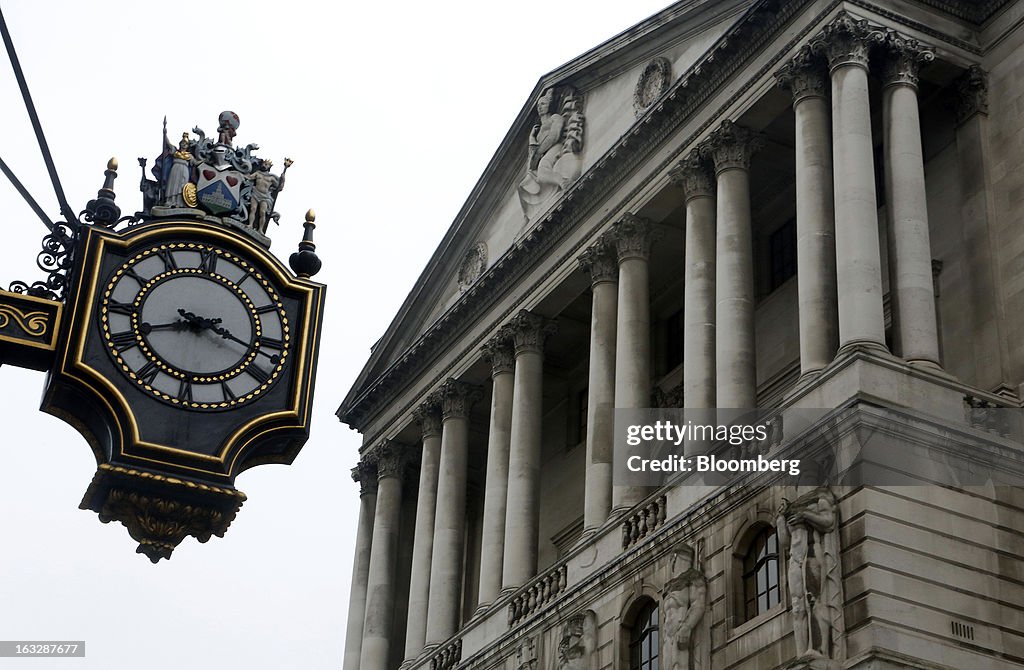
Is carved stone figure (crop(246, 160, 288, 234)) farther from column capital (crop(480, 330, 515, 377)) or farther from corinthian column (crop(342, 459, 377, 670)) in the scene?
corinthian column (crop(342, 459, 377, 670))

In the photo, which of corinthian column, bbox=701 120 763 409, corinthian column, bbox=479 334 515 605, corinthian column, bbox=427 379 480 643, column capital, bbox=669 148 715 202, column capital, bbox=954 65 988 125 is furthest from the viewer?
corinthian column, bbox=427 379 480 643

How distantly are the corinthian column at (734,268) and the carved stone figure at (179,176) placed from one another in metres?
24.1

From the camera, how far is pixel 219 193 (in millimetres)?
8266

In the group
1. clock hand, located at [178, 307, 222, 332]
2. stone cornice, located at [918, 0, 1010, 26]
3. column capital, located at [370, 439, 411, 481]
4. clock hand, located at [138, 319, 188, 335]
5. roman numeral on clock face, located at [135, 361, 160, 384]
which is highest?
stone cornice, located at [918, 0, 1010, 26]

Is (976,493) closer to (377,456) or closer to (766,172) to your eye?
(766,172)

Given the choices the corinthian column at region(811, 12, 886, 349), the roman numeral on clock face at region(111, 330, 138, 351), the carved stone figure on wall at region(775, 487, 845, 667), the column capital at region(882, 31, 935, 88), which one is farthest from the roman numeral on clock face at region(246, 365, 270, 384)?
the column capital at region(882, 31, 935, 88)

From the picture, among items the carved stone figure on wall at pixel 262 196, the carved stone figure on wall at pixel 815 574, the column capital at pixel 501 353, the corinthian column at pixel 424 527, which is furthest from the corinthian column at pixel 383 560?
the carved stone figure on wall at pixel 262 196

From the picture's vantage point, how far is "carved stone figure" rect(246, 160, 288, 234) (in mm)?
8281

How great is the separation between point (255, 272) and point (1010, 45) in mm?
26877

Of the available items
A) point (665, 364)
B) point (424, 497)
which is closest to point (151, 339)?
point (665, 364)

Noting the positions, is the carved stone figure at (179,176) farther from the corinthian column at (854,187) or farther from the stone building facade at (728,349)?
the corinthian column at (854,187)

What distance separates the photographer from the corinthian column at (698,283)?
33562mm

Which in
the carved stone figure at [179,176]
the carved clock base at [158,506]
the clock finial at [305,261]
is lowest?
the carved clock base at [158,506]

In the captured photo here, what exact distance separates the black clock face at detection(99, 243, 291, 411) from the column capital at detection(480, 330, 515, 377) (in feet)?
113
